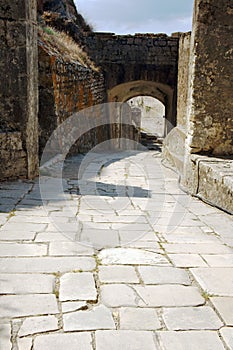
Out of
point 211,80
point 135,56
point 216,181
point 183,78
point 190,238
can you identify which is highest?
point 135,56

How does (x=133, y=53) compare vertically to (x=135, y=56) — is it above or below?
above

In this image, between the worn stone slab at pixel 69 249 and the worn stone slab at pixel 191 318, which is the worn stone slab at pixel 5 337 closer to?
the worn stone slab at pixel 191 318

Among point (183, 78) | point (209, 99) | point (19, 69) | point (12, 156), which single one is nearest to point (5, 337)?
point (12, 156)

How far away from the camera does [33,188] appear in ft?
17.0

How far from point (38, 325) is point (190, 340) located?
79cm

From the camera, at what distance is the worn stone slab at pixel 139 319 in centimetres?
206

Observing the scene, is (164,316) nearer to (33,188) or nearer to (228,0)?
(33,188)

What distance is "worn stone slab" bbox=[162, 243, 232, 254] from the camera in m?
3.15

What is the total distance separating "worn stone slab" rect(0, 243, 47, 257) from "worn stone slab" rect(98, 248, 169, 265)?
1.54 ft

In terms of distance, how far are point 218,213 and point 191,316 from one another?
2.41 m

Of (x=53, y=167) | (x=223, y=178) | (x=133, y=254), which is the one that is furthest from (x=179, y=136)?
(x=133, y=254)

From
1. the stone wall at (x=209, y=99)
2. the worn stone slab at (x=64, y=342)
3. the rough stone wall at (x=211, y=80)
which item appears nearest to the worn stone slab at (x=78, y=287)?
the worn stone slab at (x=64, y=342)

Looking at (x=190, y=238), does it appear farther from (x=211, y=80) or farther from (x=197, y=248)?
(x=211, y=80)

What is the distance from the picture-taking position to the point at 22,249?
9.91ft
